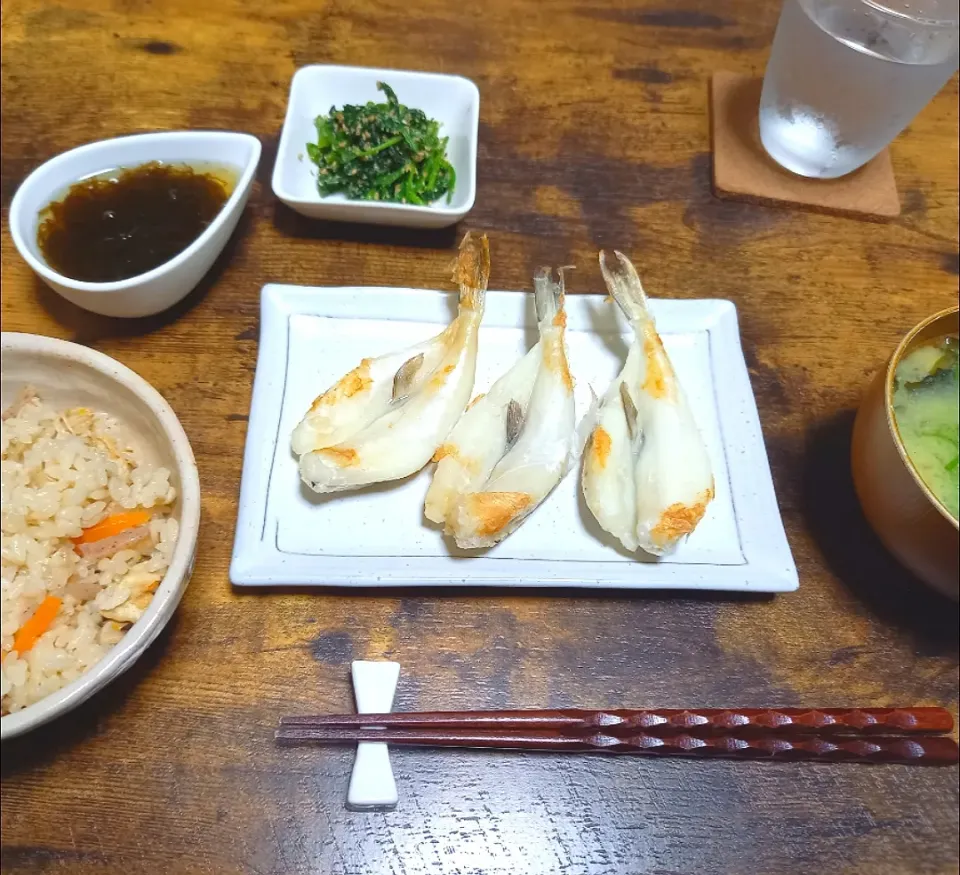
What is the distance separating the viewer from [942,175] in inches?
81.2

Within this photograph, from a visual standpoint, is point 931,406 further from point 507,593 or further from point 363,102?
point 363,102

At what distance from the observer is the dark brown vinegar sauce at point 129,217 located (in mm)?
1529

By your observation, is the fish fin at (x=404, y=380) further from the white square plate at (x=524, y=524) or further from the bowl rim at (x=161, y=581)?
the bowl rim at (x=161, y=581)

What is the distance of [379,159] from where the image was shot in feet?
5.82

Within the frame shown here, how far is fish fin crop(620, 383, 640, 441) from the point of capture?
1.48m

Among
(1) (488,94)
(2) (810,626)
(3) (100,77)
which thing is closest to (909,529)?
(2) (810,626)

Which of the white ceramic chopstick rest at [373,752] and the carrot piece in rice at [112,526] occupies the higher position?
the carrot piece in rice at [112,526]

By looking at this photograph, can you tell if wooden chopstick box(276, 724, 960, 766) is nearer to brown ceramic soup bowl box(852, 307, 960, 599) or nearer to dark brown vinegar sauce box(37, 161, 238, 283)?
brown ceramic soup bowl box(852, 307, 960, 599)

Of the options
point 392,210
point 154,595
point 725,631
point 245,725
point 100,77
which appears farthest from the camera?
point 100,77

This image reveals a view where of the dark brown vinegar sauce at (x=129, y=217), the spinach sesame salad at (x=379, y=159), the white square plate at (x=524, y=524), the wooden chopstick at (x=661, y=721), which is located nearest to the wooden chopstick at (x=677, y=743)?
the wooden chopstick at (x=661, y=721)

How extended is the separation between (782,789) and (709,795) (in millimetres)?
136

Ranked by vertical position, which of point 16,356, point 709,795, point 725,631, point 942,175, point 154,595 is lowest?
point 709,795

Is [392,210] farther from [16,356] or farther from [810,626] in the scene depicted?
[810,626]

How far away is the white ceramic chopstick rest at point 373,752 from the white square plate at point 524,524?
6.1 inches
